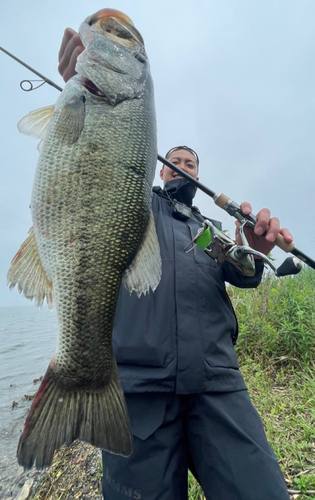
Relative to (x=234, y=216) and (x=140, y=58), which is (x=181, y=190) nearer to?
(x=234, y=216)

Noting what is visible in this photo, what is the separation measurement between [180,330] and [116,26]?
177 centimetres

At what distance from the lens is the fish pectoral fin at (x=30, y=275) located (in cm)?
131

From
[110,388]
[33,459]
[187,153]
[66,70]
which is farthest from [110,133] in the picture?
[187,153]

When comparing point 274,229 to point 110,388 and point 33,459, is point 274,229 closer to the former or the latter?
point 110,388

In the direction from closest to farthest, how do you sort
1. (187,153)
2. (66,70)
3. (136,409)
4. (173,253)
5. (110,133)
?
(110,133)
(136,409)
(66,70)
(173,253)
(187,153)

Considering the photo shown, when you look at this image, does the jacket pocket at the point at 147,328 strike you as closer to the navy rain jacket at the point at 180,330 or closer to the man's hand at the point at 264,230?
the navy rain jacket at the point at 180,330

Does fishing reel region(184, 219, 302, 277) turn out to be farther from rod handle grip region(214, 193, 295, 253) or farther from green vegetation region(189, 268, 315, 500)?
green vegetation region(189, 268, 315, 500)

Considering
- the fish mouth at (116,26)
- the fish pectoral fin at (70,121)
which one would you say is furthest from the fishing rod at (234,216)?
the fish pectoral fin at (70,121)

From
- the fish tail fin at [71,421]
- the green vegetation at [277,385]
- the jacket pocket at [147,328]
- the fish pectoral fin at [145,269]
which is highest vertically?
the fish pectoral fin at [145,269]

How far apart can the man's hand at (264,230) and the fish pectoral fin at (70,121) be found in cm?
120

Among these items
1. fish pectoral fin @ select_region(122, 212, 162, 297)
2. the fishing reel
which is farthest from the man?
fish pectoral fin @ select_region(122, 212, 162, 297)

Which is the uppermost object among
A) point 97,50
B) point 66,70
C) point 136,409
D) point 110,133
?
point 97,50

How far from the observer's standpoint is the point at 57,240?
1.26 metres

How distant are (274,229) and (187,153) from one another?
1.53 metres
